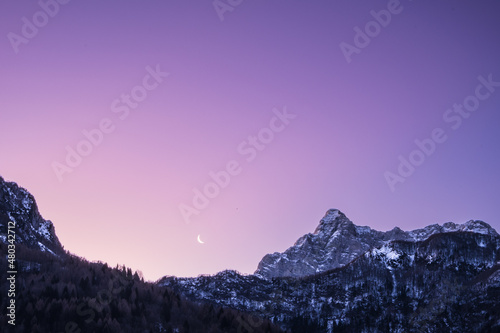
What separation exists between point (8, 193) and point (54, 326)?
3267 inches

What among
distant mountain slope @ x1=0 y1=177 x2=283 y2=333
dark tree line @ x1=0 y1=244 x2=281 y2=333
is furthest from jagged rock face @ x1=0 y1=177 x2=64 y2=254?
dark tree line @ x1=0 y1=244 x2=281 y2=333

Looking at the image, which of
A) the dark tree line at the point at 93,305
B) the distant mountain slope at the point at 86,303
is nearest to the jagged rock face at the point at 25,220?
the distant mountain slope at the point at 86,303

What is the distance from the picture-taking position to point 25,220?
16200cm

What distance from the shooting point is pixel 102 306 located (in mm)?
108375

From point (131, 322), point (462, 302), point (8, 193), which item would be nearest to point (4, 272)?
point (131, 322)

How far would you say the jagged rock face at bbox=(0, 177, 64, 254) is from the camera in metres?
150

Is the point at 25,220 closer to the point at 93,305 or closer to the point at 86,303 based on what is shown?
the point at 86,303

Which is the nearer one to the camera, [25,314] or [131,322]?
[25,314]

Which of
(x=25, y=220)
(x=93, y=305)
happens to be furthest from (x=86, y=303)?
(x=25, y=220)

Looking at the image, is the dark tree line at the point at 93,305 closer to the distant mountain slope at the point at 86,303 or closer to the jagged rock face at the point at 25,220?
the distant mountain slope at the point at 86,303

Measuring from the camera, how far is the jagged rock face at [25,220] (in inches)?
5896

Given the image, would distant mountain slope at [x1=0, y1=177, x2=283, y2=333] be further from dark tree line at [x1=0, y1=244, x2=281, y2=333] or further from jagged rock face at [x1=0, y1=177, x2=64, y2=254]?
jagged rock face at [x1=0, y1=177, x2=64, y2=254]

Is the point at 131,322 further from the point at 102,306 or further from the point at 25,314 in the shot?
the point at 25,314

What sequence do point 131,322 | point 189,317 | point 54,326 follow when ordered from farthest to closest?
point 189,317
point 131,322
point 54,326
